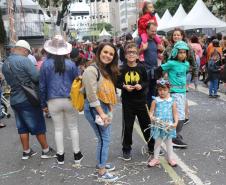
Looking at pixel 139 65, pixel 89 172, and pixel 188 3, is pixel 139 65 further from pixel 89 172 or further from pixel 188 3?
pixel 188 3

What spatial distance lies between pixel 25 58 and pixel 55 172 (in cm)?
174

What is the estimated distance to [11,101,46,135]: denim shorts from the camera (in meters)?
5.94

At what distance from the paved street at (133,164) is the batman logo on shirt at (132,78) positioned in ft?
3.82

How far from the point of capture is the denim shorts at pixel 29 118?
5.94 m

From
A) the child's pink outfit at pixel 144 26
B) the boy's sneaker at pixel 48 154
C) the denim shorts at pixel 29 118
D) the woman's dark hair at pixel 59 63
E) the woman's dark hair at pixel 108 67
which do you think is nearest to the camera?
the woman's dark hair at pixel 108 67

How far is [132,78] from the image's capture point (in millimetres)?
5590

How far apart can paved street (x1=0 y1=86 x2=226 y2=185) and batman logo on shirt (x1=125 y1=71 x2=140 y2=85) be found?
117 centimetres

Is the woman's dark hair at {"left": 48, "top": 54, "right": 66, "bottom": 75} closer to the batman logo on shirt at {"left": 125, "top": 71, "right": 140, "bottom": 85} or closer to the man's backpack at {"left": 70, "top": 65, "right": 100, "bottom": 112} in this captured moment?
the man's backpack at {"left": 70, "top": 65, "right": 100, "bottom": 112}

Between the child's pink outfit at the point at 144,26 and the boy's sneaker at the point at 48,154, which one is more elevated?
the child's pink outfit at the point at 144,26

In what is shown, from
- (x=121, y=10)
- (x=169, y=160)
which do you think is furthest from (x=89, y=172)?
(x=121, y=10)

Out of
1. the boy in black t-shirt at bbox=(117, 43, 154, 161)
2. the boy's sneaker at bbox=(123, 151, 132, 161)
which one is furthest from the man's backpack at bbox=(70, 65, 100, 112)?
the boy's sneaker at bbox=(123, 151, 132, 161)

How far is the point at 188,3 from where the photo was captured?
137 ft

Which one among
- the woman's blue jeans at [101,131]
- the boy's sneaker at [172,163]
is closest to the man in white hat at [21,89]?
the woman's blue jeans at [101,131]

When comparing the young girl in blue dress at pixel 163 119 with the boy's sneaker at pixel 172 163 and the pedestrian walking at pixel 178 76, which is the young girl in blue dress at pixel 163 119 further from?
the pedestrian walking at pixel 178 76
